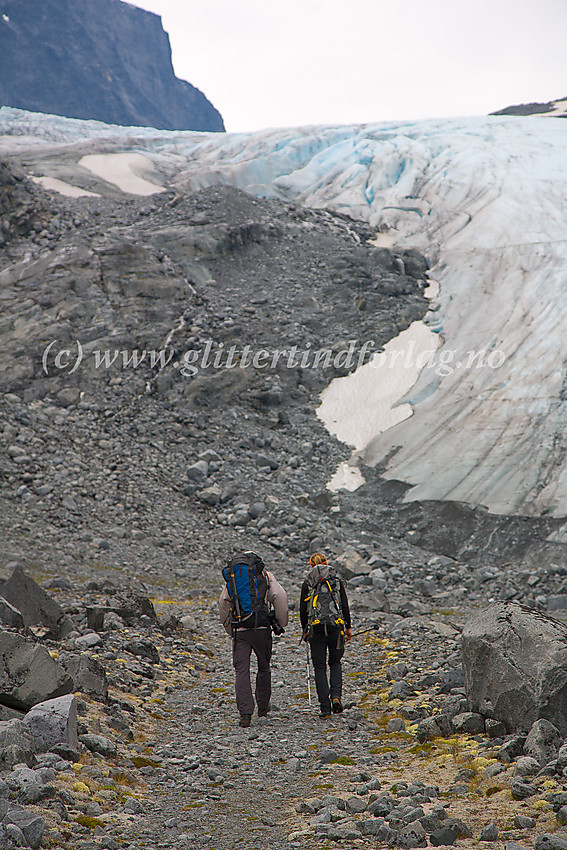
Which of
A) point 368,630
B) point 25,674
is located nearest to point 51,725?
point 25,674

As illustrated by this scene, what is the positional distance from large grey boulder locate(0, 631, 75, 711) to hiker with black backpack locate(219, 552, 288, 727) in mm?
2261

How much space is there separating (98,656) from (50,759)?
13.8 feet

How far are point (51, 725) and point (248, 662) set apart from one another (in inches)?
116

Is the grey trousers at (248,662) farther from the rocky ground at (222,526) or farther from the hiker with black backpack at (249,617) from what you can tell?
the rocky ground at (222,526)

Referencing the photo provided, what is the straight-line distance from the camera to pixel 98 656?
9.66 metres

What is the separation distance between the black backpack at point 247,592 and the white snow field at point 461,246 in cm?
1498

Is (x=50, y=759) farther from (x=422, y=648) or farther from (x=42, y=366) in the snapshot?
(x=42, y=366)

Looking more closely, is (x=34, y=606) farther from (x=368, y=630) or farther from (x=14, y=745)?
(x=368, y=630)

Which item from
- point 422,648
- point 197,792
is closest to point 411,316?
point 422,648

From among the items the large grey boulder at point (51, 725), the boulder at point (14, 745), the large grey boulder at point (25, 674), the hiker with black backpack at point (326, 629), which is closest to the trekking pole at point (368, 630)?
the hiker with black backpack at point (326, 629)

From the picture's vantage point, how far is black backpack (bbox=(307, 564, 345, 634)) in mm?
8414

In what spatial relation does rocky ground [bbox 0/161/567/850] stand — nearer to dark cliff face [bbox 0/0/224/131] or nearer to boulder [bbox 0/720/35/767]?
boulder [bbox 0/720/35/767]

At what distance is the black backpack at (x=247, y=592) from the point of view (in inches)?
324

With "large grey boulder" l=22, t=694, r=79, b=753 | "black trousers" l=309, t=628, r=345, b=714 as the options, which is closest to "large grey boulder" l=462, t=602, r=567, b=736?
"black trousers" l=309, t=628, r=345, b=714
